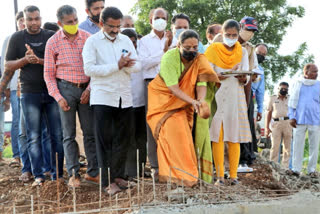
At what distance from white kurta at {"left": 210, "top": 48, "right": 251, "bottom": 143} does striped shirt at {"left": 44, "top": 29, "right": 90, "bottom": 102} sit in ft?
5.18

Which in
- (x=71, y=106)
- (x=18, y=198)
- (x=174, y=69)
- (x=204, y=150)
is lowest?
(x=18, y=198)

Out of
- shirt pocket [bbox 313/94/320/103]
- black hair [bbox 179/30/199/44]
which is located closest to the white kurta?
black hair [bbox 179/30/199/44]

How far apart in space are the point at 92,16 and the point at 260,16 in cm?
1661

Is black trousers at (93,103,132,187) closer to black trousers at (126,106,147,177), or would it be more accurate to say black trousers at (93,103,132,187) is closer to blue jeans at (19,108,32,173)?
black trousers at (126,106,147,177)

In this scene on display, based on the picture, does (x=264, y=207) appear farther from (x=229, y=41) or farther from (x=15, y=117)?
(x=15, y=117)

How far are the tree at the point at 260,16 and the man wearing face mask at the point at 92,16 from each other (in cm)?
1523

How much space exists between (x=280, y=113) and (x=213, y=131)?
532cm

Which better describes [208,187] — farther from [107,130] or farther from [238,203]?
[107,130]

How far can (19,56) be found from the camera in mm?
5902

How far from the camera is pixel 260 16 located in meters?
21.8

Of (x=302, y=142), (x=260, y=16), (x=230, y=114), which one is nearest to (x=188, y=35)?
(x=230, y=114)

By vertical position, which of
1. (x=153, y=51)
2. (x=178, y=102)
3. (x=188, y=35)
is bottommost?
(x=178, y=102)

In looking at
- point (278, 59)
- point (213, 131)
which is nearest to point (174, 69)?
point (213, 131)

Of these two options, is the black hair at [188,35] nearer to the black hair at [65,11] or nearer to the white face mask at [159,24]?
the white face mask at [159,24]
